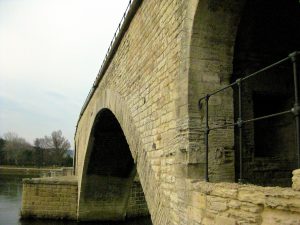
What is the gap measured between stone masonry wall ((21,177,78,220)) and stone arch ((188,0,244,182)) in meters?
14.0

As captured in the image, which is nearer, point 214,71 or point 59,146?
point 214,71

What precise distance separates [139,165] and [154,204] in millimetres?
1163

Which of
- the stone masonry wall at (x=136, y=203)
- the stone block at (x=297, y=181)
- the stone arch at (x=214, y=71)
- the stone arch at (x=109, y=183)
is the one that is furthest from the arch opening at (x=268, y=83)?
the stone masonry wall at (x=136, y=203)

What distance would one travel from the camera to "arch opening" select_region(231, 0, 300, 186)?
5.52 m

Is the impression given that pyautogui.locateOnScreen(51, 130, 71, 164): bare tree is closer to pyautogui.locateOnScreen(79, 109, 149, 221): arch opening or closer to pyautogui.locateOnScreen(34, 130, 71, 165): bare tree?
pyautogui.locateOnScreen(34, 130, 71, 165): bare tree

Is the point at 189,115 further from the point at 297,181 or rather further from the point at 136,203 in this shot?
→ the point at 136,203

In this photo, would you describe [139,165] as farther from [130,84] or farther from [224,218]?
[224,218]

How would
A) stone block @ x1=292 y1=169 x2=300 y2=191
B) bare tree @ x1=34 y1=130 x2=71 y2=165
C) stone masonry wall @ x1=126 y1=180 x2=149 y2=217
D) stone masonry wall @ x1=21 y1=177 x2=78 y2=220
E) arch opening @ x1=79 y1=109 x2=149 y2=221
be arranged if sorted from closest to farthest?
stone block @ x1=292 y1=169 x2=300 y2=191, arch opening @ x1=79 y1=109 x2=149 y2=221, stone masonry wall @ x1=21 y1=177 x2=78 y2=220, stone masonry wall @ x1=126 y1=180 x2=149 y2=217, bare tree @ x1=34 y1=130 x2=71 y2=165

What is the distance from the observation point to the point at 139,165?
22.4 ft

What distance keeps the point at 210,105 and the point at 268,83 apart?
1.62 meters

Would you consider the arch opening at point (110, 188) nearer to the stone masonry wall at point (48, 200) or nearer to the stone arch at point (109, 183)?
the stone arch at point (109, 183)

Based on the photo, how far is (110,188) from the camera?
680 inches

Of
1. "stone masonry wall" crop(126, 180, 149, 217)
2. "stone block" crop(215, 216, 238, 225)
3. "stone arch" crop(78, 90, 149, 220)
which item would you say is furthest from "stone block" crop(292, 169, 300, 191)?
"stone masonry wall" crop(126, 180, 149, 217)

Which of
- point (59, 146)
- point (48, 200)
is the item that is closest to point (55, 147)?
point (59, 146)
